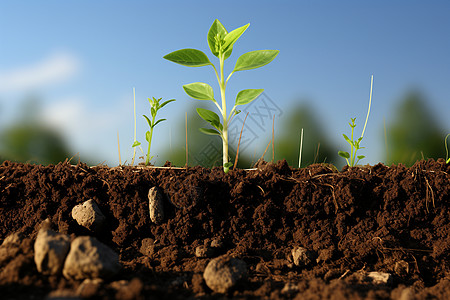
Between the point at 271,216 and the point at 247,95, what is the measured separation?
2.99 ft

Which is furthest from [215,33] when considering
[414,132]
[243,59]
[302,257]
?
[414,132]

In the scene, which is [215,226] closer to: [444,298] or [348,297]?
[348,297]

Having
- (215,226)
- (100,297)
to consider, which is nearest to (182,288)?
(100,297)

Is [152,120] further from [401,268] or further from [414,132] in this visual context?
[414,132]

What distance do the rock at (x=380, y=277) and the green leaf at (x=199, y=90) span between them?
1564 mm

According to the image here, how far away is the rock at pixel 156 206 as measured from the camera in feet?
7.27

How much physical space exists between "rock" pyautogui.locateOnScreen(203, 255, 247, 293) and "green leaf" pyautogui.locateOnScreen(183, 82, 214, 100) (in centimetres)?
136

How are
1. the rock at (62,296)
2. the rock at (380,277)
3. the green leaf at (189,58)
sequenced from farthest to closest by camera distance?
the green leaf at (189,58) < the rock at (380,277) < the rock at (62,296)

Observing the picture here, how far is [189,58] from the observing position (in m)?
2.48

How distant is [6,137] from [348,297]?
4.88m

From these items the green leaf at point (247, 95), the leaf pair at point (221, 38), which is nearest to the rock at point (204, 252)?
the green leaf at point (247, 95)

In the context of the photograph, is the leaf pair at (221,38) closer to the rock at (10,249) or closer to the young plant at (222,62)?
the young plant at (222,62)

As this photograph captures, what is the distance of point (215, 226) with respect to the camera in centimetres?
224

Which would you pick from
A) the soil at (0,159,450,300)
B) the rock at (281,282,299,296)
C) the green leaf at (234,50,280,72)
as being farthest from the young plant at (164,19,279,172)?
the rock at (281,282,299,296)
